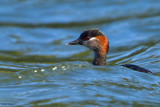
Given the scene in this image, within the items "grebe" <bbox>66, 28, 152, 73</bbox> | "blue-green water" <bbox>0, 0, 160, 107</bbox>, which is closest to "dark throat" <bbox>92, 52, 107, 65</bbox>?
"grebe" <bbox>66, 28, 152, 73</bbox>

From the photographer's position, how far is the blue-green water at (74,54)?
8196 mm

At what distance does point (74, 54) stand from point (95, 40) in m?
3.74

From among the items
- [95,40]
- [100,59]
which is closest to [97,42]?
[95,40]

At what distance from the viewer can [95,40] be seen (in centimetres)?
1062

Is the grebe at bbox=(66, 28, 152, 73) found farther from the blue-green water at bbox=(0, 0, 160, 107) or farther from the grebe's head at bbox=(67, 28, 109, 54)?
the blue-green water at bbox=(0, 0, 160, 107)

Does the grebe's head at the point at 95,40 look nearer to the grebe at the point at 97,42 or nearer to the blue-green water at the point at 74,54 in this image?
the grebe at the point at 97,42

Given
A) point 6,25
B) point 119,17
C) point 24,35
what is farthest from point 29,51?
point 119,17

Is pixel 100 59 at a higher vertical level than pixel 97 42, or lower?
lower

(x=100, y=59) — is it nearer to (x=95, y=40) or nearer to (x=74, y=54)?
(x=95, y=40)

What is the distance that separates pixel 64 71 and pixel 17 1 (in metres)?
12.2

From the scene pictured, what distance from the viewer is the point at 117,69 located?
9883mm

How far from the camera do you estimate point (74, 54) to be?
14305 millimetres

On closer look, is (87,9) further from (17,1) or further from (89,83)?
(89,83)

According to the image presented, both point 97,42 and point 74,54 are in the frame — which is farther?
point 74,54
